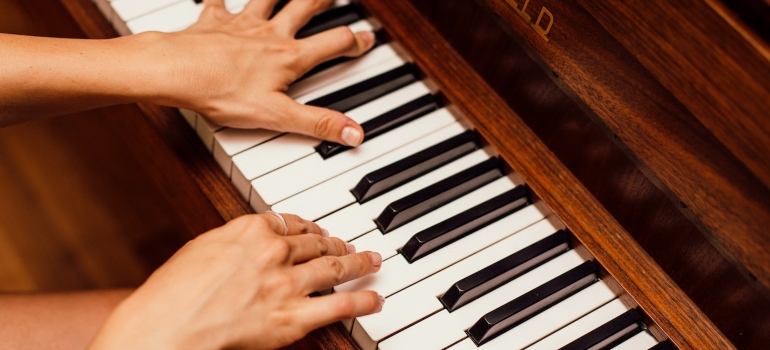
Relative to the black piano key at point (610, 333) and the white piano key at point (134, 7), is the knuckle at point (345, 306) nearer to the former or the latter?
the black piano key at point (610, 333)

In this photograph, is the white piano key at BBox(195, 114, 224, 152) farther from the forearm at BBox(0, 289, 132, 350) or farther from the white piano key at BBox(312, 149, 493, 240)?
the forearm at BBox(0, 289, 132, 350)

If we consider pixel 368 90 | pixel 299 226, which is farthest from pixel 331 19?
pixel 299 226

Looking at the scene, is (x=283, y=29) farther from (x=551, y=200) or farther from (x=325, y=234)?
(x=551, y=200)

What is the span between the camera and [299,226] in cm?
135

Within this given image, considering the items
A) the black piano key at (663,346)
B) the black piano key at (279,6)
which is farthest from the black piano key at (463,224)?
the black piano key at (279,6)

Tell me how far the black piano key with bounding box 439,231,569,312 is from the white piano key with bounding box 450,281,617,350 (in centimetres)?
8

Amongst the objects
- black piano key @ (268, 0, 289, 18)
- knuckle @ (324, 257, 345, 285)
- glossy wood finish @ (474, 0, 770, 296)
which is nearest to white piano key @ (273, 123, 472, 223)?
knuckle @ (324, 257, 345, 285)

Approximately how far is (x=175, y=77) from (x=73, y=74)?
7.2 inches

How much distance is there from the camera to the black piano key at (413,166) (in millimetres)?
1446

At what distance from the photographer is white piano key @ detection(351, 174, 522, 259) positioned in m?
1.41

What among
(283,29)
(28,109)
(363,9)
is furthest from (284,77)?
(28,109)

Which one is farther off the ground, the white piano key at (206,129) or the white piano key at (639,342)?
the white piano key at (206,129)

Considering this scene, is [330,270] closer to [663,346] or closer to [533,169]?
[533,169]

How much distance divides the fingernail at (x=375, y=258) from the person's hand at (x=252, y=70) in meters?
0.25
